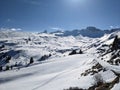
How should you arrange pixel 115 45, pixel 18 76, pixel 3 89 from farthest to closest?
pixel 115 45
pixel 18 76
pixel 3 89

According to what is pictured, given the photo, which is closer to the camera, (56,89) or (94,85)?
(94,85)

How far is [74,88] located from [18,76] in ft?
144

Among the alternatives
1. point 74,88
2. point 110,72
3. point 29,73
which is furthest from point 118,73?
point 29,73

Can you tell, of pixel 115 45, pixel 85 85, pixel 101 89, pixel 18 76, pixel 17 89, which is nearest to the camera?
pixel 101 89

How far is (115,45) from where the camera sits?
86.6 metres

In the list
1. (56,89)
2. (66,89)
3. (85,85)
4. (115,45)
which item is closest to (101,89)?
(85,85)

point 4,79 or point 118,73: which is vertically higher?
point 118,73

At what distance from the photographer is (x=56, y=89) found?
2977 centimetres

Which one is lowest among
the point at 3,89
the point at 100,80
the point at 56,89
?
the point at 3,89

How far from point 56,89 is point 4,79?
41.8 meters

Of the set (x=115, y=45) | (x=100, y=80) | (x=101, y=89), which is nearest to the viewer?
(x=101, y=89)

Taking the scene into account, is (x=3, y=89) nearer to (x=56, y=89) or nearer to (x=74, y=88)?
(x=56, y=89)

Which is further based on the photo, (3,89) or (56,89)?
(3,89)

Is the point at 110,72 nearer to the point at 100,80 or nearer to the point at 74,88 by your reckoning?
the point at 100,80
